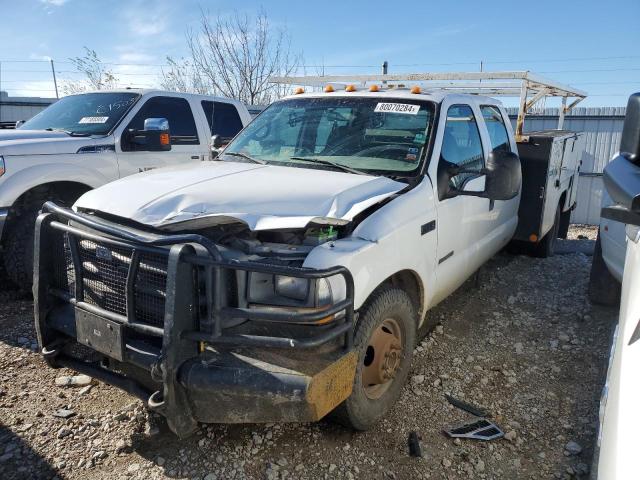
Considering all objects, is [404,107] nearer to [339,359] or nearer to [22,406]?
[339,359]

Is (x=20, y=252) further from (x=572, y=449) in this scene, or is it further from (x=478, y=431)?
(x=572, y=449)

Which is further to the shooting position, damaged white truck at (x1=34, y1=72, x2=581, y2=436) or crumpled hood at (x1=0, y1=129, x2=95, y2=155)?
crumpled hood at (x1=0, y1=129, x2=95, y2=155)

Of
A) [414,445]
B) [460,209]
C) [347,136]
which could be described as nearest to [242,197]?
[347,136]

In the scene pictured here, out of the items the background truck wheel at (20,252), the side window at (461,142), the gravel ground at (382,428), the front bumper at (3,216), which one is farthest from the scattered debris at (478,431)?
the front bumper at (3,216)

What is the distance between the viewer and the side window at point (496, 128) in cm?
469

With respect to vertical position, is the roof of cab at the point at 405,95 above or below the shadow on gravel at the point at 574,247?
above

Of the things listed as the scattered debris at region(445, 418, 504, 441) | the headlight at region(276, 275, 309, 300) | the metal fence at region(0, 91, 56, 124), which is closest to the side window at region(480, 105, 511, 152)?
the scattered debris at region(445, 418, 504, 441)

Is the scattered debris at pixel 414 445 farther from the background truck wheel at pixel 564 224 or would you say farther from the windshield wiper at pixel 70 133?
the background truck wheel at pixel 564 224

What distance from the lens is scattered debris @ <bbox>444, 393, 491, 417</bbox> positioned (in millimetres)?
3297

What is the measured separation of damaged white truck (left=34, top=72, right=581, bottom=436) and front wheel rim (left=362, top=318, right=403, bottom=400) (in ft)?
0.04

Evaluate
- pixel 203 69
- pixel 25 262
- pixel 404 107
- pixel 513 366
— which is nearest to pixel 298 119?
pixel 404 107

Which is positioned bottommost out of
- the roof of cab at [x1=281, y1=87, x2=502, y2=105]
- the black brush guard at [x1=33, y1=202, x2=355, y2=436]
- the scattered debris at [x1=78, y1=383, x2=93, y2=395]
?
the scattered debris at [x1=78, y1=383, x2=93, y2=395]

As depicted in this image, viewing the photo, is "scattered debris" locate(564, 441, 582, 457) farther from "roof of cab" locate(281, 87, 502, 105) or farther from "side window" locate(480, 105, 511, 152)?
"side window" locate(480, 105, 511, 152)

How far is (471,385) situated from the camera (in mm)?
3639
